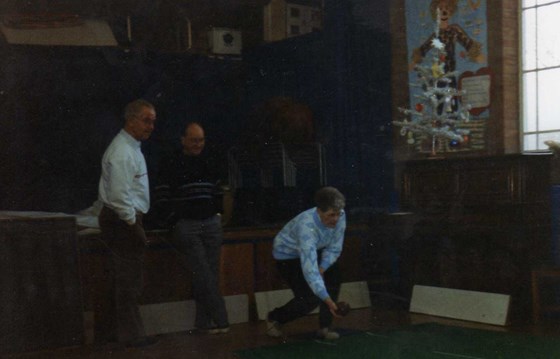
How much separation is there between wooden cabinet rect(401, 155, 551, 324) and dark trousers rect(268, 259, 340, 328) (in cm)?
118

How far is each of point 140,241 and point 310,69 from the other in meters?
2.13

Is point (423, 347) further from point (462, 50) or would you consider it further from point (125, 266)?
point (462, 50)

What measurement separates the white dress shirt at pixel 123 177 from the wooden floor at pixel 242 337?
2.50 feet

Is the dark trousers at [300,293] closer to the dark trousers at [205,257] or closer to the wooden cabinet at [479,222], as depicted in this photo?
the dark trousers at [205,257]

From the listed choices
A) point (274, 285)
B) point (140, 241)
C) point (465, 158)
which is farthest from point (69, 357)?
point (465, 158)

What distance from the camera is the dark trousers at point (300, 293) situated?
4.14 metres

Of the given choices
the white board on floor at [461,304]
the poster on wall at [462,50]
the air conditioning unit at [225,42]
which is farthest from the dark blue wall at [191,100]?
the white board on floor at [461,304]

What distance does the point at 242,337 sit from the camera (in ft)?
14.7

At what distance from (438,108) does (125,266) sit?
264 centimetres

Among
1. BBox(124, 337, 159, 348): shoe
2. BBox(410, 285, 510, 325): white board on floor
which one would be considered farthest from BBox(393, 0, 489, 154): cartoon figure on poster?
BBox(124, 337, 159, 348): shoe

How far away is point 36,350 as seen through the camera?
12.3 ft

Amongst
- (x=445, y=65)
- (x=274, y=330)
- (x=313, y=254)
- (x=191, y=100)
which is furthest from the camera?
(x=191, y=100)

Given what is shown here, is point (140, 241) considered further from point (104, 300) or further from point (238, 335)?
point (238, 335)

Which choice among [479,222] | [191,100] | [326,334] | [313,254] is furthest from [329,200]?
[191,100]
